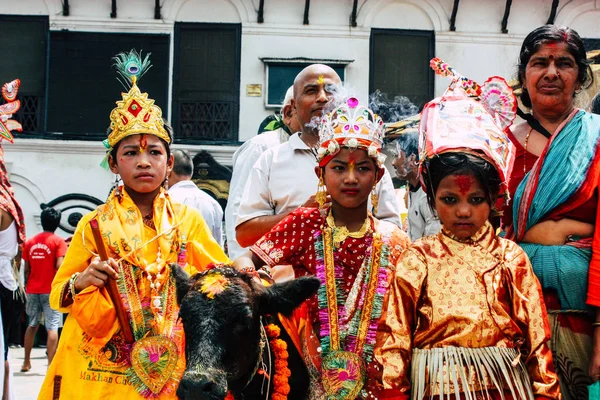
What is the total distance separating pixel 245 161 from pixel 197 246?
1.51 metres

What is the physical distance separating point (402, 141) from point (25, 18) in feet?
47.3

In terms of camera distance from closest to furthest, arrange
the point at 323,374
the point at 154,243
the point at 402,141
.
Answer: the point at 323,374, the point at 154,243, the point at 402,141

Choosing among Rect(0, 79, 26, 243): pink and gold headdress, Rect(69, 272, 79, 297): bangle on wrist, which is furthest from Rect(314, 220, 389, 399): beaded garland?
Rect(0, 79, 26, 243): pink and gold headdress

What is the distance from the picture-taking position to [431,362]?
12.3 ft

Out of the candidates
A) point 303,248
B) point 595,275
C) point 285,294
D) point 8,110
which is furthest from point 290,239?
point 8,110

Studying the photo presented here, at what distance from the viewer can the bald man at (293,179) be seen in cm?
498

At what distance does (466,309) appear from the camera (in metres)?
3.78

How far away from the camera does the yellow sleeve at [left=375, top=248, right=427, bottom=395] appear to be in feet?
12.3

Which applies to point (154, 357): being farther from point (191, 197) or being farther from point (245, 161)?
point (191, 197)

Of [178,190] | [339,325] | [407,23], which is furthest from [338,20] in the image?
[339,325]

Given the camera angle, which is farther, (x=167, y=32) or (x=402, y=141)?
(x=167, y=32)

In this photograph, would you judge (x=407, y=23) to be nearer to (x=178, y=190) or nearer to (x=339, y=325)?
(x=178, y=190)

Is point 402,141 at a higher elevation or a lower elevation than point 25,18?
lower

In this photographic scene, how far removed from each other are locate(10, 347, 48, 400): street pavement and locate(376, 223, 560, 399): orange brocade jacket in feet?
15.6
